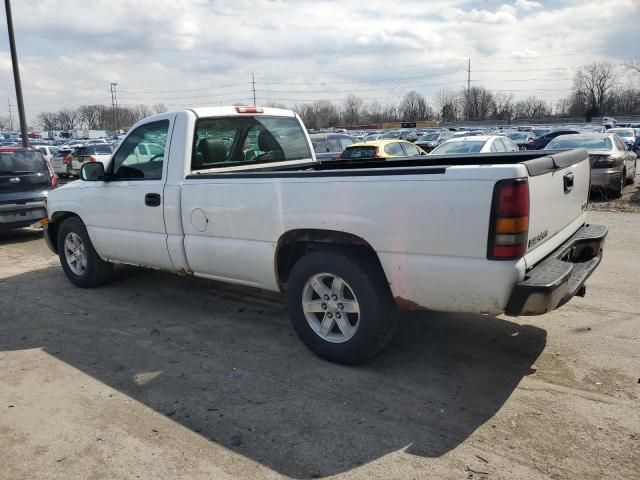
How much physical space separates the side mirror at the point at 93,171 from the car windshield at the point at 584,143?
38.6 feet

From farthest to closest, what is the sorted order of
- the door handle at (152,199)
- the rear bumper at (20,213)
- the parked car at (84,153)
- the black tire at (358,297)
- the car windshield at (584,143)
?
the parked car at (84,153), the car windshield at (584,143), the rear bumper at (20,213), the door handle at (152,199), the black tire at (358,297)

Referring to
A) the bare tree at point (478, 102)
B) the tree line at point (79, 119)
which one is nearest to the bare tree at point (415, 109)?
the bare tree at point (478, 102)

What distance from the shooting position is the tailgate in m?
3.44

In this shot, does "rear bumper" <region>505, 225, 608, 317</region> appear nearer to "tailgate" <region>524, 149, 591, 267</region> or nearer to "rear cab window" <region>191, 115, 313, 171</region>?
"tailgate" <region>524, 149, 591, 267</region>

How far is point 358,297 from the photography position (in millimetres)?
3881

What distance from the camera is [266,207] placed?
4.29 meters

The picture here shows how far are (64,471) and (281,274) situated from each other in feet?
7.12

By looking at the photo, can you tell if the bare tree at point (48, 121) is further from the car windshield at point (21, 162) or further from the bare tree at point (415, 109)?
the car windshield at point (21, 162)

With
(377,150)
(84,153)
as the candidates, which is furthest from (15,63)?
(377,150)

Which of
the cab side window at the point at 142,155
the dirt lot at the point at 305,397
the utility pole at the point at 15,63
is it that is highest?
the utility pole at the point at 15,63

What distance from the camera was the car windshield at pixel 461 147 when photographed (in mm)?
13539

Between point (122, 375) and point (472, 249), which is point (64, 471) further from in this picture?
point (472, 249)

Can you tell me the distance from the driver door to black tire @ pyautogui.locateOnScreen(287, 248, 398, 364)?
175 centimetres

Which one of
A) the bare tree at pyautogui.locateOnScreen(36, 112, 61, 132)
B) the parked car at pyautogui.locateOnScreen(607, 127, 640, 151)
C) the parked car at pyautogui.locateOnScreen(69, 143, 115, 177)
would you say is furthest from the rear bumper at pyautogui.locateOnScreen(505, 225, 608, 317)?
the bare tree at pyautogui.locateOnScreen(36, 112, 61, 132)
